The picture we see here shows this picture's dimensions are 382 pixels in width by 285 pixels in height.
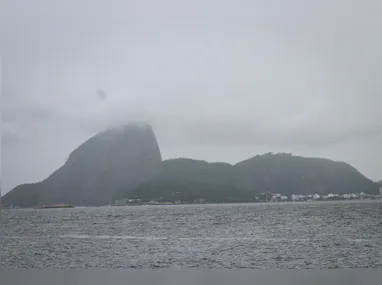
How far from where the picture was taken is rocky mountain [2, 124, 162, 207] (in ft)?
16.5

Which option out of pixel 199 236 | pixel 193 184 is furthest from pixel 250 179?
pixel 199 236

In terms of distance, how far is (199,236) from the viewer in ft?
16.1

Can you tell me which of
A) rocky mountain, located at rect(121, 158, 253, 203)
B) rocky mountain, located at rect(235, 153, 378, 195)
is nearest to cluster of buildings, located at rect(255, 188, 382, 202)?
Answer: rocky mountain, located at rect(235, 153, 378, 195)

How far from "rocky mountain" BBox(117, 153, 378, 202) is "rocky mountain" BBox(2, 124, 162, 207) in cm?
16

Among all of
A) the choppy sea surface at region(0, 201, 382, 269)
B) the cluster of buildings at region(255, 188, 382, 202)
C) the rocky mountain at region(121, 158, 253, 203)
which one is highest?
the rocky mountain at region(121, 158, 253, 203)

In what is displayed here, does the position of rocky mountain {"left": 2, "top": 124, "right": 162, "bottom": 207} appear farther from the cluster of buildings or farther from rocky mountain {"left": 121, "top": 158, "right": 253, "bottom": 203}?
the cluster of buildings

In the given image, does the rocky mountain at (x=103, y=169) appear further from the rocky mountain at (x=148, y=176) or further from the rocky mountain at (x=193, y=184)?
the rocky mountain at (x=193, y=184)

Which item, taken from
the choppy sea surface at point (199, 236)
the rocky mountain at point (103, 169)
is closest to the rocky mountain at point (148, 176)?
the rocky mountain at point (103, 169)

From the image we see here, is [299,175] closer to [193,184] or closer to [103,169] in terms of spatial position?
[193,184]

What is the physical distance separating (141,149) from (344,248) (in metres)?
2.39

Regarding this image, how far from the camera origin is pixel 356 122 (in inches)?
189

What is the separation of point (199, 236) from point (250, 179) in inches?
32.8

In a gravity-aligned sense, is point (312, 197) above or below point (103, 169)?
below

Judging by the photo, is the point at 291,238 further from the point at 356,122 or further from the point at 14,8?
the point at 14,8
